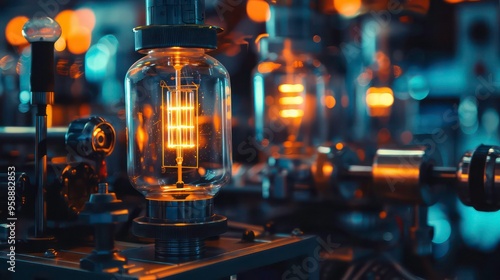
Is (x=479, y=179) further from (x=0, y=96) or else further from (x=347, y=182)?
(x=0, y=96)

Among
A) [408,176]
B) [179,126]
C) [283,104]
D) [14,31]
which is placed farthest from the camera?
[14,31]

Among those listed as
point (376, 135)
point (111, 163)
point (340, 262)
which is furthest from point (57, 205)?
point (376, 135)

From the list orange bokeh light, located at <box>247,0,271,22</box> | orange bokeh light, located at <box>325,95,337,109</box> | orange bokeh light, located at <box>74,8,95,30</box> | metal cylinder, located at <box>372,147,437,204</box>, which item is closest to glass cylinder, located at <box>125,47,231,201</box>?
metal cylinder, located at <box>372,147,437,204</box>

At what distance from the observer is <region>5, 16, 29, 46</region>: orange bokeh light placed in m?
3.22

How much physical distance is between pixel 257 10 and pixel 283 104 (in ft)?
1.51

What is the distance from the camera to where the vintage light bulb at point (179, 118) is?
1.04 metres

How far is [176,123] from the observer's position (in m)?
1.10

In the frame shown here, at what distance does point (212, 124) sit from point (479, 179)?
43 cm

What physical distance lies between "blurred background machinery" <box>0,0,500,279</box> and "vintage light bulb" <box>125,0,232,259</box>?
60 mm

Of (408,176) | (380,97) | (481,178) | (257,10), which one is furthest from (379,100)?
(481,178)

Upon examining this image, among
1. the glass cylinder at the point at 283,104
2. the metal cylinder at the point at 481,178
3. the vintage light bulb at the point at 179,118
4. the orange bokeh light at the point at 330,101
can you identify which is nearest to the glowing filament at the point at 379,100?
the orange bokeh light at the point at 330,101

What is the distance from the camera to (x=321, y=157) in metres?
1.71

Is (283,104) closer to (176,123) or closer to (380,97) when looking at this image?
(380,97)

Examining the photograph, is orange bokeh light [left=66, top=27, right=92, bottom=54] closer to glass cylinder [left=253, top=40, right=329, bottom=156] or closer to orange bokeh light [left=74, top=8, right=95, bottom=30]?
orange bokeh light [left=74, top=8, right=95, bottom=30]
